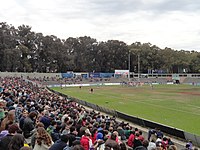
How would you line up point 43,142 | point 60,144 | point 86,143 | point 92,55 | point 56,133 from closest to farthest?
point 43,142, point 60,144, point 86,143, point 56,133, point 92,55

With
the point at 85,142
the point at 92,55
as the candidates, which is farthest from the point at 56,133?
the point at 92,55

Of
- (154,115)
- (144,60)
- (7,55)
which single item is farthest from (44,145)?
(144,60)

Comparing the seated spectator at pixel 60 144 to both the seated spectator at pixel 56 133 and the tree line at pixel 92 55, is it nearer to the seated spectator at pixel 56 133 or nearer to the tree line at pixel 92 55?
the seated spectator at pixel 56 133

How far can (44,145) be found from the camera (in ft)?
22.1

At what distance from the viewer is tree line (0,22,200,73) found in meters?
107

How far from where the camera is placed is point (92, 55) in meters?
124

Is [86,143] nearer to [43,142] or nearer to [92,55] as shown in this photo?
[43,142]

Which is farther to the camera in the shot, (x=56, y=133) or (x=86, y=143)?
(x=56, y=133)

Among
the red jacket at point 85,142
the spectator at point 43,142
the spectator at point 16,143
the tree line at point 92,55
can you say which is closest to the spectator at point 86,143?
the red jacket at point 85,142

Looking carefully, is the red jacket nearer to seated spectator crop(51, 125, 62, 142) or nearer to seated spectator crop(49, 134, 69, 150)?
seated spectator crop(51, 125, 62, 142)

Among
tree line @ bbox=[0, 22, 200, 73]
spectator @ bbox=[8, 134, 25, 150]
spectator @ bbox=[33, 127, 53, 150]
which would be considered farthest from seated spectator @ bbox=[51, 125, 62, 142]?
tree line @ bbox=[0, 22, 200, 73]

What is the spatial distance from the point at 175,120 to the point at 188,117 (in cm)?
271

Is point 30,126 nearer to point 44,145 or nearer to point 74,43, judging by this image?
point 44,145

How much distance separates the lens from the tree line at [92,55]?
351ft
